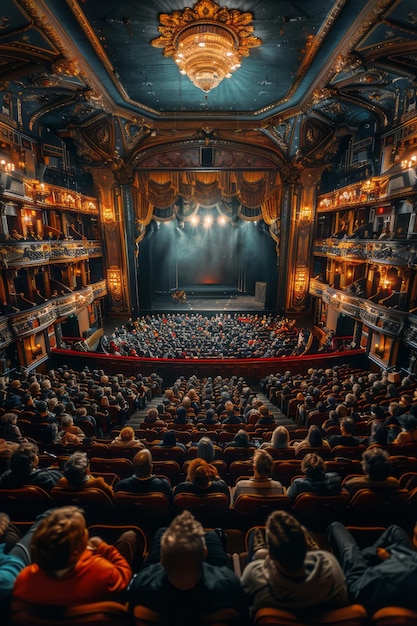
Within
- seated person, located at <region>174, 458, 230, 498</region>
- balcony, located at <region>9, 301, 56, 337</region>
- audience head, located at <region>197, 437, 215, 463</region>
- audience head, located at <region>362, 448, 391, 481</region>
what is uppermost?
audience head, located at <region>362, 448, 391, 481</region>

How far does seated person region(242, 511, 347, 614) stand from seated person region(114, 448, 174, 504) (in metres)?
1.40

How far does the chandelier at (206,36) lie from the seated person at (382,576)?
31.6 ft

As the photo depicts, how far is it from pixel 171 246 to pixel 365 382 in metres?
20.8

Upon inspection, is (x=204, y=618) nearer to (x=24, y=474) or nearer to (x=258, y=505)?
(x=258, y=505)

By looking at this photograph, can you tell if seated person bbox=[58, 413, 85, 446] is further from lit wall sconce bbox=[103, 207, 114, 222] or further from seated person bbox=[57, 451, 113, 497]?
lit wall sconce bbox=[103, 207, 114, 222]

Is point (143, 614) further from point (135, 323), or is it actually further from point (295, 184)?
point (295, 184)

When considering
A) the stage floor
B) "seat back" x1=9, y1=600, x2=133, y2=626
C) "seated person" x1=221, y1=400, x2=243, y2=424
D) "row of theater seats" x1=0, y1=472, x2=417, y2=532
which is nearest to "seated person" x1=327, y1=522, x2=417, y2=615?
"row of theater seats" x1=0, y1=472, x2=417, y2=532

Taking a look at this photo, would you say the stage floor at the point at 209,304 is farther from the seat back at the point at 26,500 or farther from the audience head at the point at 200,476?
the audience head at the point at 200,476

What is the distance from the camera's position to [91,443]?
4836 mm

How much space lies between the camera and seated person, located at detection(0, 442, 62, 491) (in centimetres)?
288

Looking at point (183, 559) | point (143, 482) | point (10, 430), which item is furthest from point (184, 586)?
point (10, 430)

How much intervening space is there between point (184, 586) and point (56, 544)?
66 centimetres

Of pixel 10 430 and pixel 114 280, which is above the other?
pixel 114 280

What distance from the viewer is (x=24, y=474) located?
293cm
